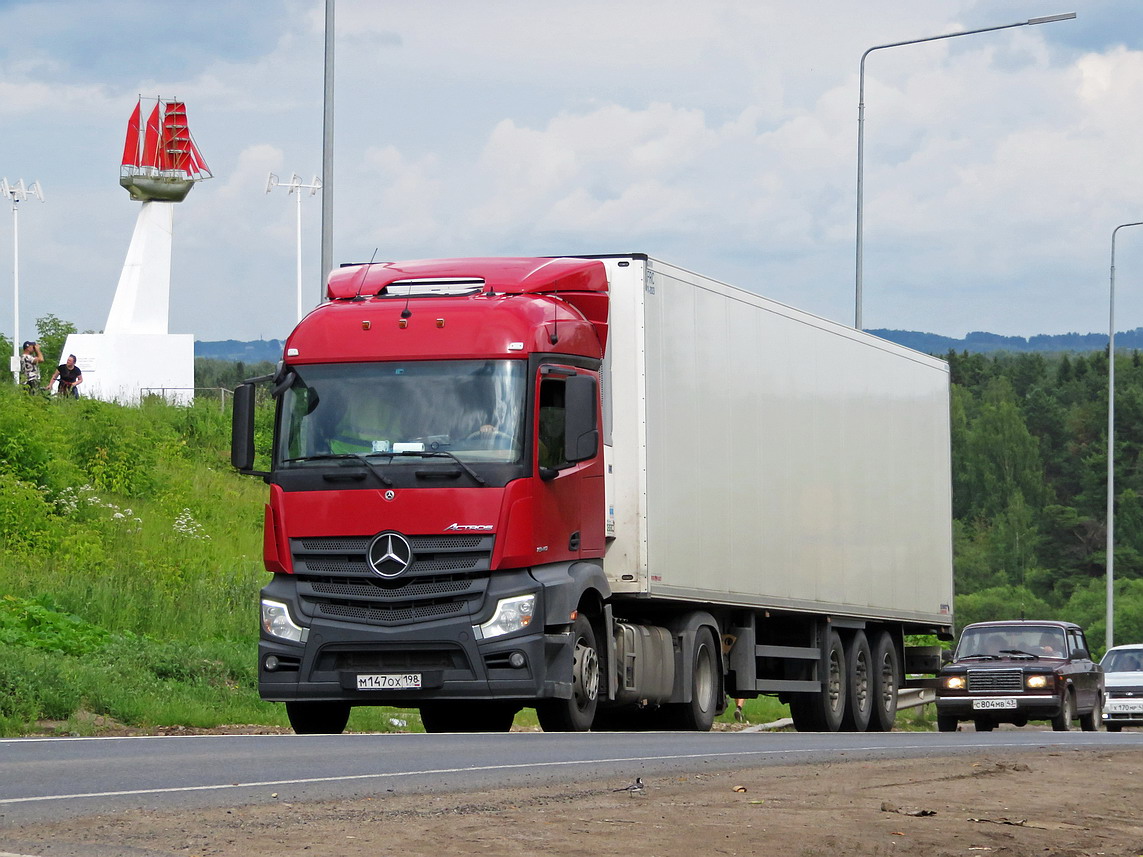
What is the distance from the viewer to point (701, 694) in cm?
1825

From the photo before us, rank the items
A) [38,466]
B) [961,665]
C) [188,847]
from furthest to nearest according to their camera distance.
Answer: [38,466], [961,665], [188,847]

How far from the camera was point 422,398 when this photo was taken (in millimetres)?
15133

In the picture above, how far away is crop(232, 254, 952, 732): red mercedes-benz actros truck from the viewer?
1496 centimetres

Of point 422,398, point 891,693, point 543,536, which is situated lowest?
point 891,693

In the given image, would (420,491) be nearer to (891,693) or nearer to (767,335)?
(767,335)

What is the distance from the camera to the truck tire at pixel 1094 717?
1135 inches

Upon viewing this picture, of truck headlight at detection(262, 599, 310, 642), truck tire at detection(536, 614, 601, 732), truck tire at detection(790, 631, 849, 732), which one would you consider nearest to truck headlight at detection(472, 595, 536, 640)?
truck tire at detection(536, 614, 601, 732)

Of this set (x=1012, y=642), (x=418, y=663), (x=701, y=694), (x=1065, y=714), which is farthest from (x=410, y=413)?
(x=1012, y=642)

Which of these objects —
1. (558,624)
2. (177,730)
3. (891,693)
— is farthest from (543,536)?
(891,693)

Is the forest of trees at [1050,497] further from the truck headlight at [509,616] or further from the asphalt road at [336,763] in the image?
the truck headlight at [509,616]

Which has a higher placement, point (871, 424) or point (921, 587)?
point (871, 424)

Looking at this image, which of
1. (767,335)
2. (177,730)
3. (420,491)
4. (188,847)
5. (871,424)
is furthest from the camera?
(871,424)

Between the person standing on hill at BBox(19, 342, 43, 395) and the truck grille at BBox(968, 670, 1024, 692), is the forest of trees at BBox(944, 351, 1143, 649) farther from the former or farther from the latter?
the truck grille at BBox(968, 670, 1024, 692)

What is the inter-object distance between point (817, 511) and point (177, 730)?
7224 millimetres
